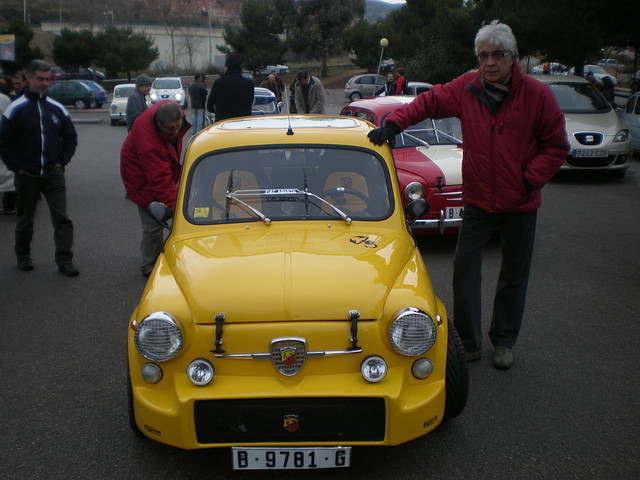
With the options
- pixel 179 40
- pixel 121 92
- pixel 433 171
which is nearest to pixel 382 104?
pixel 433 171

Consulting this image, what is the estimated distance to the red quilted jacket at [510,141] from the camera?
4.38m

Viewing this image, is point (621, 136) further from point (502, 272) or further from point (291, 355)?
point (291, 355)

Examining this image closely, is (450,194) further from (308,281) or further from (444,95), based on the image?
(308,281)

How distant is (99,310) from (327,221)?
2802 millimetres

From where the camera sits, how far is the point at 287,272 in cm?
358

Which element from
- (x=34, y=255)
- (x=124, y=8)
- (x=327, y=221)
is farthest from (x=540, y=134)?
(x=124, y=8)

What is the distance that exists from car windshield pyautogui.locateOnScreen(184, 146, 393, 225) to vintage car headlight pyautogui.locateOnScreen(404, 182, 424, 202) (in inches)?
131

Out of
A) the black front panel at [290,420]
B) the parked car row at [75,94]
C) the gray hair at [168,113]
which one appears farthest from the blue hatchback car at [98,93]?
the black front panel at [290,420]

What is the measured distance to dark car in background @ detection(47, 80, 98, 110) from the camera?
36.3 metres

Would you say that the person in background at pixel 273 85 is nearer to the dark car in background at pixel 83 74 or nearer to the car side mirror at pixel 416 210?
the car side mirror at pixel 416 210

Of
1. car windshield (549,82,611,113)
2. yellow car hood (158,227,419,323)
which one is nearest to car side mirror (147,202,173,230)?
yellow car hood (158,227,419,323)

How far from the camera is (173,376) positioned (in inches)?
130

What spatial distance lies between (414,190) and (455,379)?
4.40 m

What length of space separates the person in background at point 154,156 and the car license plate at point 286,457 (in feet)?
12.1
